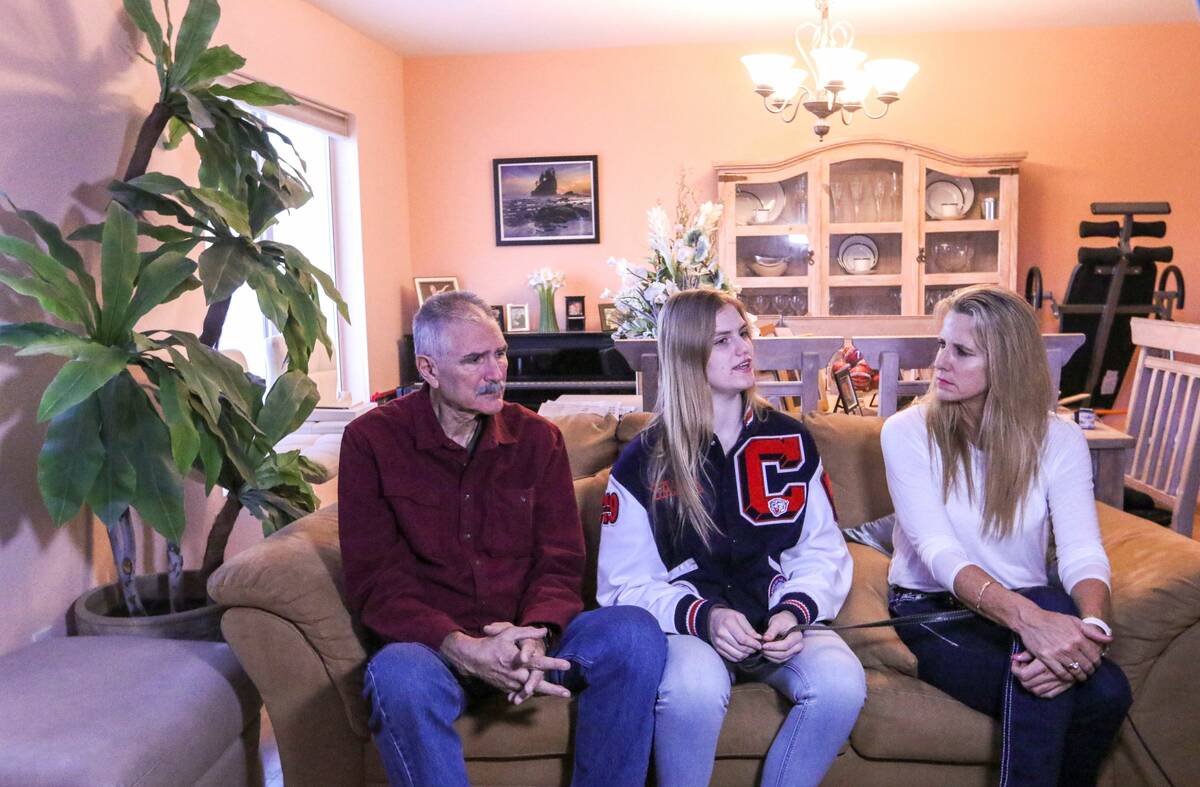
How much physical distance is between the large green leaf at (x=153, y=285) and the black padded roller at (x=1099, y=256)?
4.56 m

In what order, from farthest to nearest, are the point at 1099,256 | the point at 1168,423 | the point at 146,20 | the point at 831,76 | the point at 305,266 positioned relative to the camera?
the point at 1099,256, the point at 831,76, the point at 1168,423, the point at 305,266, the point at 146,20

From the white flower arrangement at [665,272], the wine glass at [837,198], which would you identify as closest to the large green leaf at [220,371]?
the white flower arrangement at [665,272]

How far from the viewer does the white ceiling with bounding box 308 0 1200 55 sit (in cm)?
493

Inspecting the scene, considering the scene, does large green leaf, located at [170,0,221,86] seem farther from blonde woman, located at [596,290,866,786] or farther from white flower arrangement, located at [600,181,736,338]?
blonde woman, located at [596,290,866,786]

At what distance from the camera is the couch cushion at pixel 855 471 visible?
2342 millimetres

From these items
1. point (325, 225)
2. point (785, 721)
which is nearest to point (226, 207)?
point (785, 721)

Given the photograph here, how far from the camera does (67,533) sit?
259 centimetres

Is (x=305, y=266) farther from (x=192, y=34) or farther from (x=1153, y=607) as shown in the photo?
(x=1153, y=607)

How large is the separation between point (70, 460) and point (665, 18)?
→ 13.2 ft

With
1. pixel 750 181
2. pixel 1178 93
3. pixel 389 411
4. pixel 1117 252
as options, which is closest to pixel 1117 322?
pixel 1117 252

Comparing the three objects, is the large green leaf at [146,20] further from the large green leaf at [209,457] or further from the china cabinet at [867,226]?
the china cabinet at [867,226]

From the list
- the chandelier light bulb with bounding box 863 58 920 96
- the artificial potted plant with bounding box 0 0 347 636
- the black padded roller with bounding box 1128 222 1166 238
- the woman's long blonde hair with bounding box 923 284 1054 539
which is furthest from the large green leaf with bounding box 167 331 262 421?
the black padded roller with bounding box 1128 222 1166 238

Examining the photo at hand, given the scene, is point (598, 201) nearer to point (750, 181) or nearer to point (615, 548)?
point (750, 181)

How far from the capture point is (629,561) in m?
1.94
